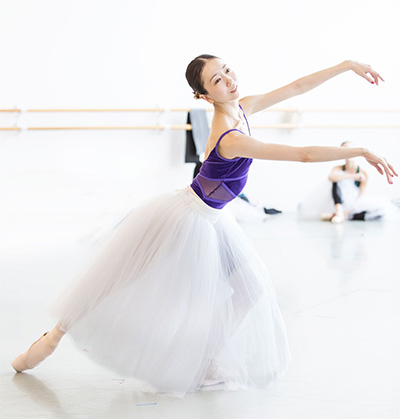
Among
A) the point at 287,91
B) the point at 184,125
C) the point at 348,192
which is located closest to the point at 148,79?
the point at 184,125

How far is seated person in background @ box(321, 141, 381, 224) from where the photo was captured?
5172mm

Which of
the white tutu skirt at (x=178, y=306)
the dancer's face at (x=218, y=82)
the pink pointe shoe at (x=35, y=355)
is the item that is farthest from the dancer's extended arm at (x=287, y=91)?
the pink pointe shoe at (x=35, y=355)

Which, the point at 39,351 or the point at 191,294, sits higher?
the point at 191,294

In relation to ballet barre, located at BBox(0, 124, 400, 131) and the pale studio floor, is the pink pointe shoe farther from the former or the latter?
ballet barre, located at BBox(0, 124, 400, 131)

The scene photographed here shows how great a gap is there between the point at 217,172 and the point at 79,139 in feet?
12.4

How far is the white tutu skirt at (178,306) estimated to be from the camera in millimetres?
1745

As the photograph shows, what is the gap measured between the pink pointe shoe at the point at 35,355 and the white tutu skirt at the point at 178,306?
0.10 metres

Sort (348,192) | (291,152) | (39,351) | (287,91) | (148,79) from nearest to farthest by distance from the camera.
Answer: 1. (291,152)
2. (39,351)
3. (287,91)
4. (348,192)
5. (148,79)

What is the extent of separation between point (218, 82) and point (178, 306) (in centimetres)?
64

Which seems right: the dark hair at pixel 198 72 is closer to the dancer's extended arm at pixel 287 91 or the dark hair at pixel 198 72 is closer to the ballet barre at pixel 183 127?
the dancer's extended arm at pixel 287 91

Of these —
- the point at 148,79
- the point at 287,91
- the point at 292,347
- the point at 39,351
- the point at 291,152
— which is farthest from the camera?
the point at 148,79

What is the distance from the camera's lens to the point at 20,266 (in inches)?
134

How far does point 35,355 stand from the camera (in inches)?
73.7

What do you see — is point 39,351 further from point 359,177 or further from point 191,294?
point 359,177
